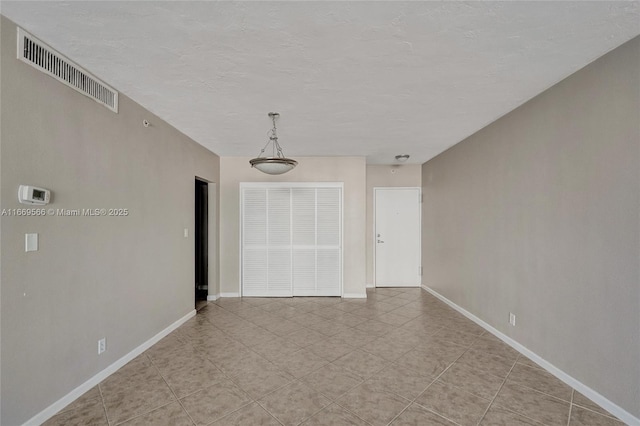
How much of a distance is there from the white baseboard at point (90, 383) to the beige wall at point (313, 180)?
1.64 m

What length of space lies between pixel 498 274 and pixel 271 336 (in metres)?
2.79

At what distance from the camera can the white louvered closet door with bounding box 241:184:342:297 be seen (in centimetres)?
482

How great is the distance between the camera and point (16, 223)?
5.49 ft

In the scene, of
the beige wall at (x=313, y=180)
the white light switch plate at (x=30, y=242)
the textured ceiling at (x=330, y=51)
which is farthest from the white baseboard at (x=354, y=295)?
the white light switch plate at (x=30, y=242)

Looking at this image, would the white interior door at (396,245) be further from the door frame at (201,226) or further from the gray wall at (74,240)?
the gray wall at (74,240)

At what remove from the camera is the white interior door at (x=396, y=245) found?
5.53 m

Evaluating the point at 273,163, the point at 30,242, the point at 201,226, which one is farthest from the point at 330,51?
the point at 201,226

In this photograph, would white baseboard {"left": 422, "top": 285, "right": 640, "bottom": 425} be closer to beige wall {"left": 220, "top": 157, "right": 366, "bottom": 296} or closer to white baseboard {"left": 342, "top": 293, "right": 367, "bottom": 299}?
white baseboard {"left": 342, "top": 293, "right": 367, "bottom": 299}

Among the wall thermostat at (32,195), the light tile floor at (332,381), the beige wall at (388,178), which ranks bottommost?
the light tile floor at (332,381)

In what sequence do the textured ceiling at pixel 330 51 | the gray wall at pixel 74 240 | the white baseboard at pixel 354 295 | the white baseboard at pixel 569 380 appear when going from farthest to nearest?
the white baseboard at pixel 354 295
the white baseboard at pixel 569 380
the gray wall at pixel 74 240
the textured ceiling at pixel 330 51

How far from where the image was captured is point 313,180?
4855 millimetres

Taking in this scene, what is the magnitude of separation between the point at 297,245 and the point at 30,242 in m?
3.42

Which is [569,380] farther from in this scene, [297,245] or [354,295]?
[297,245]

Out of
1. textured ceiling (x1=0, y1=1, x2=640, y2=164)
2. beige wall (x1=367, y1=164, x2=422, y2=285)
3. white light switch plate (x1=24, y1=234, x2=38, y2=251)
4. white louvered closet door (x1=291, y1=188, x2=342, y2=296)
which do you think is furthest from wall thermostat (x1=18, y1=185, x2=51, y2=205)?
beige wall (x1=367, y1=164, x2=422, y2=285)
